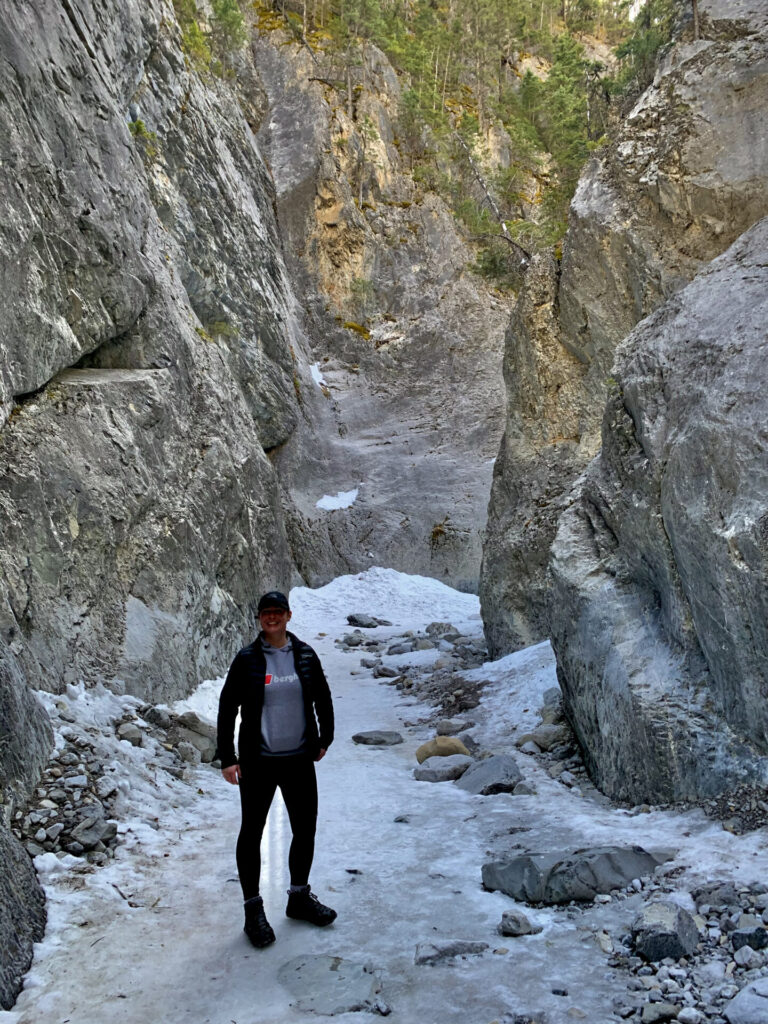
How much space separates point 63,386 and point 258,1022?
8465 millimetres

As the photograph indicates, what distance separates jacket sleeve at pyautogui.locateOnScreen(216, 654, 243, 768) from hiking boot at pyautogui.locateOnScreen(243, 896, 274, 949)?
830 millimetres

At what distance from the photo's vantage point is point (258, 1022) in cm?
349

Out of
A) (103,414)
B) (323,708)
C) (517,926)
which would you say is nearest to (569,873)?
(517,926)

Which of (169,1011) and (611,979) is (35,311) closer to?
(169,1011)

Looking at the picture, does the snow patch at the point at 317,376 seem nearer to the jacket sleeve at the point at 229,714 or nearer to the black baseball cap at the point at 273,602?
the black baseball cap at the point at 273,602

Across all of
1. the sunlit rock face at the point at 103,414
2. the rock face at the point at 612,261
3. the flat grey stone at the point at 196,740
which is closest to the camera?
the flat grey stone at the point at 196,740

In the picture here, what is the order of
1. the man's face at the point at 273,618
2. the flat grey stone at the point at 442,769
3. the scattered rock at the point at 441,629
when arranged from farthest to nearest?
the scattered rock at the point at 441,629, the flat grey stone at the point at 442,769, the man's face at the point at 273,618

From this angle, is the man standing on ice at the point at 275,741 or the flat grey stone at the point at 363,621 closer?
the man standing on ice at the point at 275,741

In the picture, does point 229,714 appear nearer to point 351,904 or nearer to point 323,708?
point 323,708

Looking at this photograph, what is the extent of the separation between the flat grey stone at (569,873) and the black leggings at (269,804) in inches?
53.6

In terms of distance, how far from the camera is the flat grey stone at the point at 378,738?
9.55m

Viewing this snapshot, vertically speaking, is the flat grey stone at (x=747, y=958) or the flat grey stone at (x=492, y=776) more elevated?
the flat grey stone at (x=747, y=958)

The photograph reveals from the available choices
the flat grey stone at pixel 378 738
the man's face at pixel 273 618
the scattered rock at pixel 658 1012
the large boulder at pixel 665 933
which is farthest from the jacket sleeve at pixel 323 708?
the flat grey stone at pixel 378 738

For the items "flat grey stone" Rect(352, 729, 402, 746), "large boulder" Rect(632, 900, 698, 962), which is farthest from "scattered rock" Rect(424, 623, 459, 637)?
"large boulder" Rect(632, 900, 698, 962)
